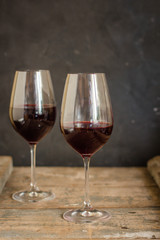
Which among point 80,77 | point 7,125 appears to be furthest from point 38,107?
point 7,125

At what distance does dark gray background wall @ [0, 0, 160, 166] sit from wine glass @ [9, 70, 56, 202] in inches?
14.6

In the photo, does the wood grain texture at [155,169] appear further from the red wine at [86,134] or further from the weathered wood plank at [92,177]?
the red wine at [86,134]

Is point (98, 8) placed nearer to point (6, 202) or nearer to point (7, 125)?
point (7, 125)

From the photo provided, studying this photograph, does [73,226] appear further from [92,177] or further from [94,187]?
[92,177]

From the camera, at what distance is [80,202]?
3.07 feet

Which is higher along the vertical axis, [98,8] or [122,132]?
[98,8]

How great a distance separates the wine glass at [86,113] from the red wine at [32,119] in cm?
16

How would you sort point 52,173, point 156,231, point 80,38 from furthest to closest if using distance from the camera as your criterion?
1. point 80,38
2. point 52,173
3. point 156,231

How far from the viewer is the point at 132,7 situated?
4.27 feet

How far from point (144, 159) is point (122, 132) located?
Result: 0.14 m

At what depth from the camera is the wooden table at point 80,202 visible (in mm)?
747

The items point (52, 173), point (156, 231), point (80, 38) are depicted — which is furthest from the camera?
point (80, 38)

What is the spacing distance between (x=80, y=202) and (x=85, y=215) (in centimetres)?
12

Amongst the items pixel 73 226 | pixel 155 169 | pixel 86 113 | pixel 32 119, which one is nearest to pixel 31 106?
pixel 32 119
